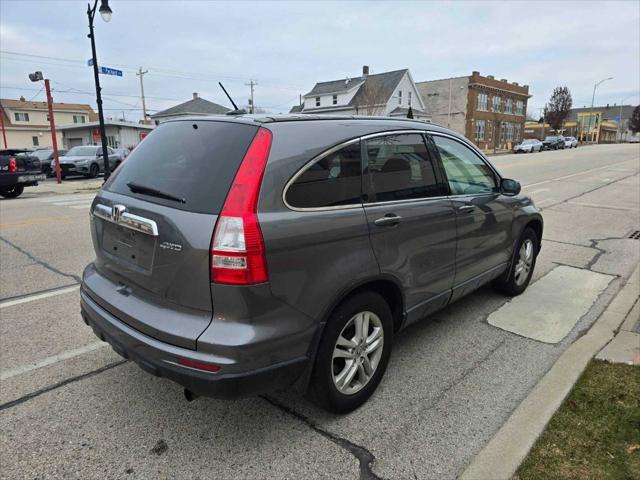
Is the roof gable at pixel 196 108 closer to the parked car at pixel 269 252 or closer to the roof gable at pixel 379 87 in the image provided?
the roof gable at pixel 379 87

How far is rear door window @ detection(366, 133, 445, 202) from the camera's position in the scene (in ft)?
9.68

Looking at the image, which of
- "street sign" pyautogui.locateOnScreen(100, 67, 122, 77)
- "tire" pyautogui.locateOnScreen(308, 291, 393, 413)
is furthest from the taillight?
"street sign" pyautogui.locateOnScreen(100, 67, 122, 77)

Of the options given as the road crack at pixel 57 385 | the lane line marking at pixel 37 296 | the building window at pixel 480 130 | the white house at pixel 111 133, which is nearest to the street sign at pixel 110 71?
the lane line marking at pixel 37 296

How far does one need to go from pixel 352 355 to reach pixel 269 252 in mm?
975

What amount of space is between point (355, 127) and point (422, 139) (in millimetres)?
807

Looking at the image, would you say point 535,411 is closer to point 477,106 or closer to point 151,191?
point 151,191

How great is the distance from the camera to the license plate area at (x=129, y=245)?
2.54 m

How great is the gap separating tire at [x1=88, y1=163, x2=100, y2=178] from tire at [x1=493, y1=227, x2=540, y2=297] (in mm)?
22845

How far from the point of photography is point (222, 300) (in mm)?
2250

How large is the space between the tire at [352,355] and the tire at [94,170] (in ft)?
77.5

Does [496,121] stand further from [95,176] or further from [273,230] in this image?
[273,230]

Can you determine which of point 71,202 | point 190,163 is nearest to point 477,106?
point 71,202

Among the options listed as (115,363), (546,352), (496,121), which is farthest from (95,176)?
(496,121)

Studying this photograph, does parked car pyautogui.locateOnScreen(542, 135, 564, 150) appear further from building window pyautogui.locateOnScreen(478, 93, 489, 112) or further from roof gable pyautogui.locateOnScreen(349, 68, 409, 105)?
roof gable pyautogui.locateOnScreen(349, 68, 409, 105)
